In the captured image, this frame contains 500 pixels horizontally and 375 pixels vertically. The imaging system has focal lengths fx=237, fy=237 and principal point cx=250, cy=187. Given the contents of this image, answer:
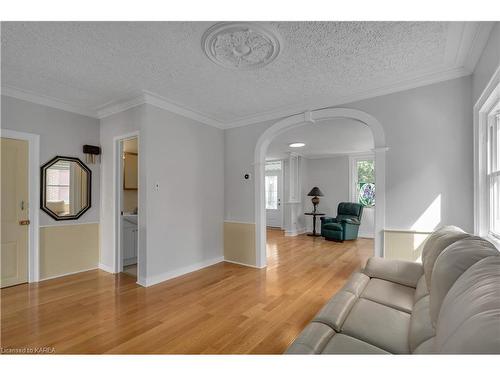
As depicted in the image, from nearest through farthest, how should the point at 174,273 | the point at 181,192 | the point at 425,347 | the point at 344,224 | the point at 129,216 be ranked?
the point at 425,347 < the point at 174,273 < the point at 181,192 < the point at 129,216 < the point at 344,224

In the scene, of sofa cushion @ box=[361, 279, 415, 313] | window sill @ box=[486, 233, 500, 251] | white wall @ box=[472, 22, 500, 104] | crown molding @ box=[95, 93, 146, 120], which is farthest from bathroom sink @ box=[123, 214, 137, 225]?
white wall @ box=[472, 22, 500, 104]

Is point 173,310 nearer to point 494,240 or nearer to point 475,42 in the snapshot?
point 494,240

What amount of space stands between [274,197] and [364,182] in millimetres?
3021

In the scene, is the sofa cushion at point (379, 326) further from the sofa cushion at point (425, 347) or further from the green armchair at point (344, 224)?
the green armchair at point (344, 224)

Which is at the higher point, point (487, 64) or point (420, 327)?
point (487, 64)

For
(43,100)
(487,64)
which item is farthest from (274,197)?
(487,64)

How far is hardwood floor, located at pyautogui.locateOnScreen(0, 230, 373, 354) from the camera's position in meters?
1.95

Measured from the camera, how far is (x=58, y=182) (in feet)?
11.7

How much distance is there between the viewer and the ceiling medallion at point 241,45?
1900 millimetres

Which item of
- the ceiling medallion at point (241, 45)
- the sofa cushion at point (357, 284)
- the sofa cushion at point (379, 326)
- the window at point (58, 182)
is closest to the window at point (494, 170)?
the sofa cushion at point (357, 284)

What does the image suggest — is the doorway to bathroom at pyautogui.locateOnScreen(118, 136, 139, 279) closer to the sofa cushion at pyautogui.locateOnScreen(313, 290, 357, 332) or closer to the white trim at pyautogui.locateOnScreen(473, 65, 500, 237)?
the sofa cushion at pyautogui.locateOnScreen(313, 290, 357, 332)

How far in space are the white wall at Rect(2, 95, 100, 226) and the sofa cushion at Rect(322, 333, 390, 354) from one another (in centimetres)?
399
